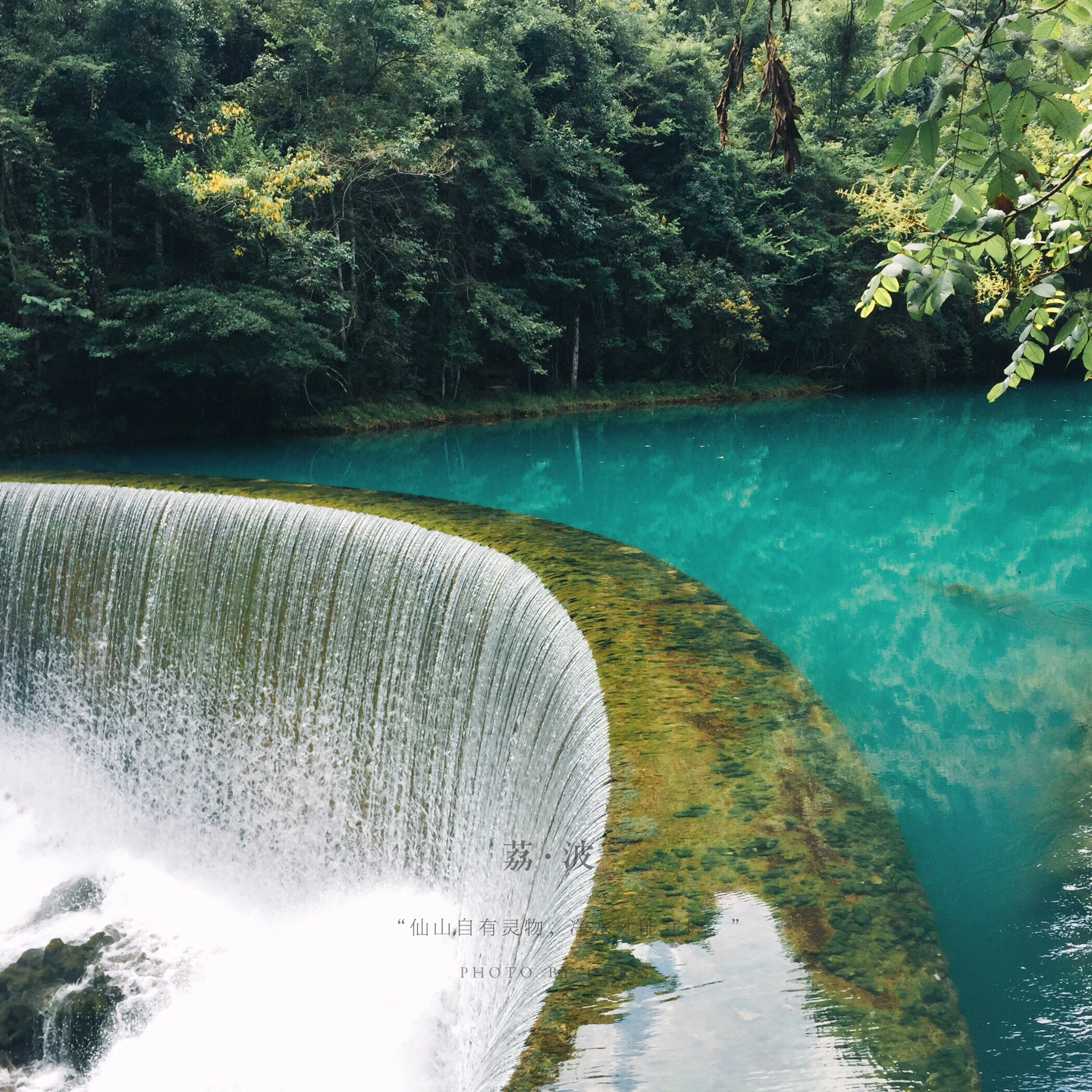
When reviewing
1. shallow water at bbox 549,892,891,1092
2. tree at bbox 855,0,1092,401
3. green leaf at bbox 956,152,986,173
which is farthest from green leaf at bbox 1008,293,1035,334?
shallow water at bbox 549,892,891,1092

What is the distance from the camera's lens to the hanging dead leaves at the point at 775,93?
1409 millimetres

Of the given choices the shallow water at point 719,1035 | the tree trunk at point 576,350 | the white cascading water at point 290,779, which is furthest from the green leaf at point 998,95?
the tree trunk at point 576,350

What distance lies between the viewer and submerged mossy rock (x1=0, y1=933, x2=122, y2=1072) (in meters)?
4.27

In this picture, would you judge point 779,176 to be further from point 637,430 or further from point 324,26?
point 324,26

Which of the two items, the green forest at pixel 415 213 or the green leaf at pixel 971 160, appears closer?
the green leaf at pixel 971 160

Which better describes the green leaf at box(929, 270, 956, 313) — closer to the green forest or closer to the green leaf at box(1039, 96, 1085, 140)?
the green leaf at box(1039, 96, 1085, 140)

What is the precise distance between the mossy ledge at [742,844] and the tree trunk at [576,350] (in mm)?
11639

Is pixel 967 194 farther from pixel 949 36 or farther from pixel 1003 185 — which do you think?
pixel 949 36

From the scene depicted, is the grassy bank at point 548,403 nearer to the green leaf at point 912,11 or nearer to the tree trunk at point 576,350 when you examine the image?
the tree trunk at point 576,350

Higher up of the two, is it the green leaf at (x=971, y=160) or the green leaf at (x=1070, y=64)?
the green leaf at (x=1070, y=64)

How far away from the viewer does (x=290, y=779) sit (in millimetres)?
5340

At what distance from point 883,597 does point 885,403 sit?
1076 cm

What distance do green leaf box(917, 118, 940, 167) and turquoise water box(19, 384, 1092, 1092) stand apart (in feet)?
6.42

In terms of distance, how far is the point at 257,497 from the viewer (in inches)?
250
